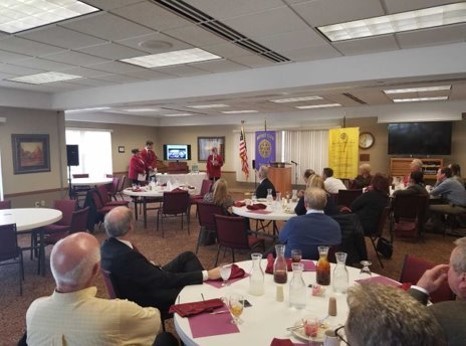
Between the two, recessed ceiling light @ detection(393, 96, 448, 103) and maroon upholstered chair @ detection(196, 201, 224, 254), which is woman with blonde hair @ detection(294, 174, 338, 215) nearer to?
maroon upholstered chair @ detection(196, 201, 224, 254)

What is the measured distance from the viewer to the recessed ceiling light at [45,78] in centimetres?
594

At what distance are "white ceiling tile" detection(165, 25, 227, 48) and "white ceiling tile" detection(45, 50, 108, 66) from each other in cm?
156

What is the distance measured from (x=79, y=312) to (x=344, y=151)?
30.7 feet

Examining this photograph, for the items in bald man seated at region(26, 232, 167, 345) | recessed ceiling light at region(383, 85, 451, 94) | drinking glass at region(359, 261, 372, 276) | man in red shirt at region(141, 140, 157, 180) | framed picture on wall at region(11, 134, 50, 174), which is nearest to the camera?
bald man seated at region(26, 232, 167, 345)

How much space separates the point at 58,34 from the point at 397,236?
6144 millimetres

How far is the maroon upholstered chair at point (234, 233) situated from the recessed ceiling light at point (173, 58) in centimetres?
223

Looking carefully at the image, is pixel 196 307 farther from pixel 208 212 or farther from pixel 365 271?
pixel 208 212

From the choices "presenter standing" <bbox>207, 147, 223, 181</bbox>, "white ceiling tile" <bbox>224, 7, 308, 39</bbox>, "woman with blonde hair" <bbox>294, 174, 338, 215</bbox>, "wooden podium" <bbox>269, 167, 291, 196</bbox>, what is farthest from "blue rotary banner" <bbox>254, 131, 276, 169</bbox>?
"white ceiling tile" <bbox>224, 7, 308, 39</bbox>

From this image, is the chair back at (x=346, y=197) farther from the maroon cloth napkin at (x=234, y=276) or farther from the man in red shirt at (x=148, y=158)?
the man in red shirt at (x=148, y=158)

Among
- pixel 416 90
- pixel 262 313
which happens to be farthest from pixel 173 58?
pixel 416 90

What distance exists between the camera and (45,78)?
6.27 meters

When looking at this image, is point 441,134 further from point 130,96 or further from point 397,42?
point 130,96

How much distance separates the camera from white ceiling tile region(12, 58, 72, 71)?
4.90 metres

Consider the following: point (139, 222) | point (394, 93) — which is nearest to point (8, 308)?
point (139, 222)
